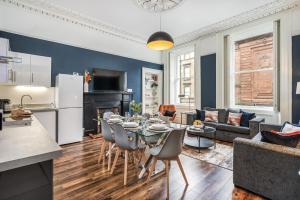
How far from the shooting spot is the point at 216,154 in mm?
3447

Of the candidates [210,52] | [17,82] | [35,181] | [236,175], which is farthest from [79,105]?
[210,52]

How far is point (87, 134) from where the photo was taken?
4.90 m

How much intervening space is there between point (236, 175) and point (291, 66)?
3491mm

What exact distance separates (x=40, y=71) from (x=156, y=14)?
10.9ft

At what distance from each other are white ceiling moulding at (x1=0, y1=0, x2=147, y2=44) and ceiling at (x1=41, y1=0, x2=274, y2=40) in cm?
14

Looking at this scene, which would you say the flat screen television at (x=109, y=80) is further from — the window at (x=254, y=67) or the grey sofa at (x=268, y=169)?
the grey sofa at (x=268, y=169)

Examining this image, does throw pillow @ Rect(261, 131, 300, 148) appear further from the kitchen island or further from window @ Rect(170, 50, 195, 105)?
window @ Rect(170, 50, 195, 105)

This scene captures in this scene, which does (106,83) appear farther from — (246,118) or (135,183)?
(246,118)

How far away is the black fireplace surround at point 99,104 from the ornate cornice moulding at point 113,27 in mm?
2063

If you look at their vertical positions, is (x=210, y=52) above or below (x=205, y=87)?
above

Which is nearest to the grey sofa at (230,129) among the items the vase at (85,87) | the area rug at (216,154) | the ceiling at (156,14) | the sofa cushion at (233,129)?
the sofa cushion at (233,129)

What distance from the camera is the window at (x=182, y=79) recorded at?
6570 mm

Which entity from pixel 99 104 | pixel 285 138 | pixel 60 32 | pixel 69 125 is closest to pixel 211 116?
pixel 285 138

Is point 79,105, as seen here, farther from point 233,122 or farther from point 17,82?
point 233,122
